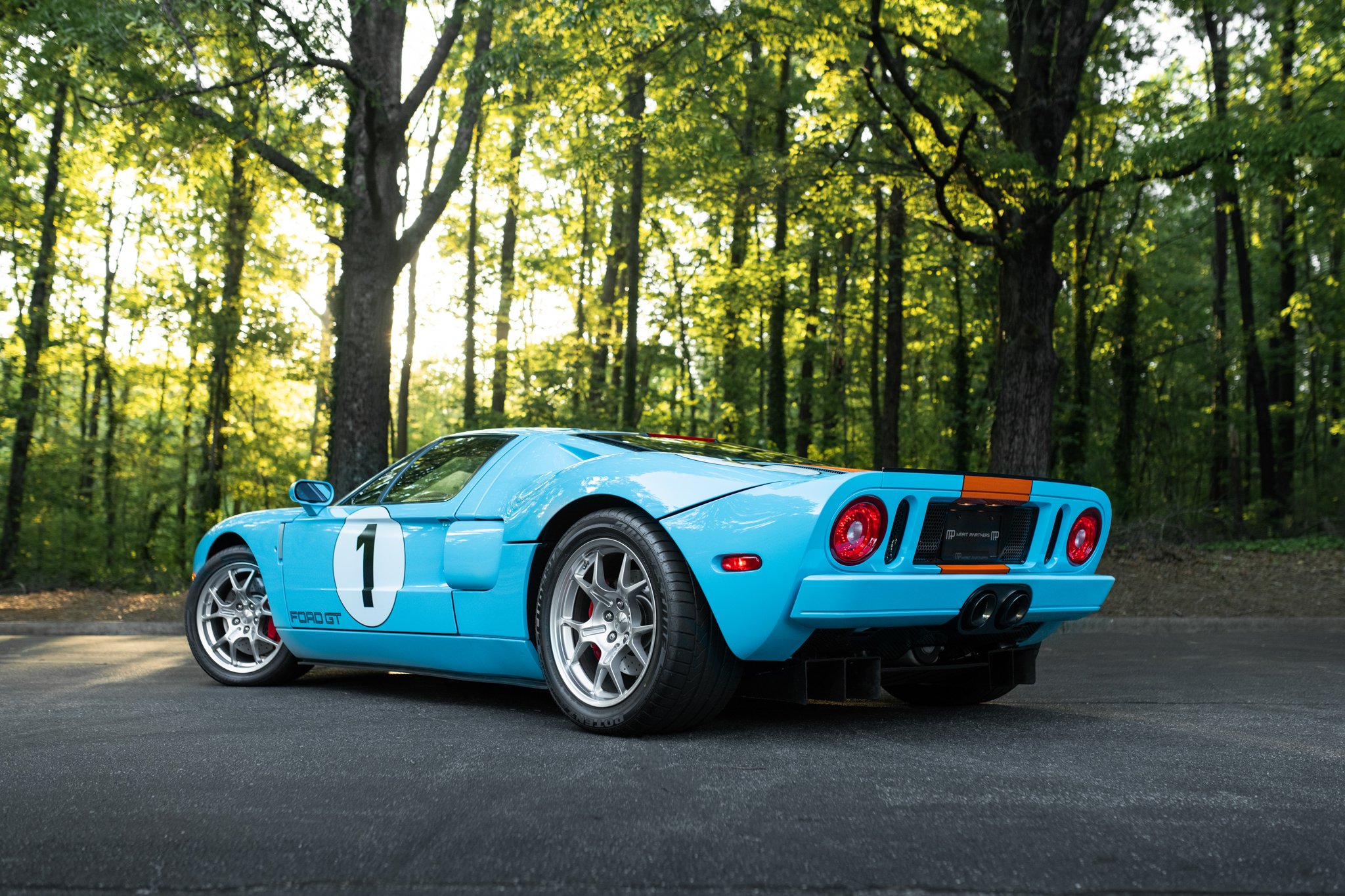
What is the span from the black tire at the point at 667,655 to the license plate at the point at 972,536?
91 cm

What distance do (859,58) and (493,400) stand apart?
41.3ft

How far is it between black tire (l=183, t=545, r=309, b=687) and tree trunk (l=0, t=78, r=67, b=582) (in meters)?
12.1

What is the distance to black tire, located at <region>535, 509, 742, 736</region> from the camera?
4.00m

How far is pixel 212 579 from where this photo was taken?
629 centimetres

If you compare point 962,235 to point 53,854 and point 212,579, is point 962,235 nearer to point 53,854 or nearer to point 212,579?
point 212,579

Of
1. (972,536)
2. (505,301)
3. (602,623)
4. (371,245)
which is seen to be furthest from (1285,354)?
(602,623)

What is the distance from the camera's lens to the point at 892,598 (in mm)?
3934

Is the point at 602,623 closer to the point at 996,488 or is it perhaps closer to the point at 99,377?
the point at 996,488

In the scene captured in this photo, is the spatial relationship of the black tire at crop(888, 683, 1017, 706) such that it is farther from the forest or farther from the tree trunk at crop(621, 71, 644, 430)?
the tree trunk at crop(621, 71, 644, 430)

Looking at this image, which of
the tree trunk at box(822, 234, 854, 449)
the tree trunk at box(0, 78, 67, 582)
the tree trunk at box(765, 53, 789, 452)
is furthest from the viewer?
the tree trunk at box(822, 234, 854, 449)

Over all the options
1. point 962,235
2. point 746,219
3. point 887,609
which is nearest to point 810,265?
point 746,219

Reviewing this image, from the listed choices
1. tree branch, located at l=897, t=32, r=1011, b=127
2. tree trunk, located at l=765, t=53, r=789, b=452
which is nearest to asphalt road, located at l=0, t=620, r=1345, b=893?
tree branch, located at l=897, t=32, r=1011, b=127

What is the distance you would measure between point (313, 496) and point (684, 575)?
8.72ft

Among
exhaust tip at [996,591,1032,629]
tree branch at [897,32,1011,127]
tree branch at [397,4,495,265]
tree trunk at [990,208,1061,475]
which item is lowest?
exhaust tip at [996,591,1032,629]
